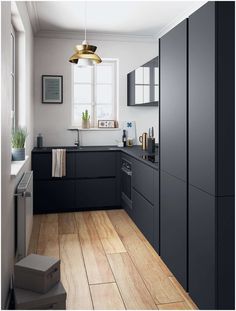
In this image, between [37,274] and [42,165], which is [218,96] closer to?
[37,274]

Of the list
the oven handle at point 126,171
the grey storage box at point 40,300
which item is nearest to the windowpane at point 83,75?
the oven handle at point 126,171

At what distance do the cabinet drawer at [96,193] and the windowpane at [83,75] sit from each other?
5.54ft

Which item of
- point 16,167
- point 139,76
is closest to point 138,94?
point 139,76

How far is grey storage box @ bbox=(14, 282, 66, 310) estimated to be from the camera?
2.12m

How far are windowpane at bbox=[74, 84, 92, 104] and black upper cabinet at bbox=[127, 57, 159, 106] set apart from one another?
632 mm

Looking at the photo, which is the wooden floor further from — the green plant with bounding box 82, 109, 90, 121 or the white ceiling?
the white ceiling

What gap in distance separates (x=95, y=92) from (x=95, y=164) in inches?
53.4

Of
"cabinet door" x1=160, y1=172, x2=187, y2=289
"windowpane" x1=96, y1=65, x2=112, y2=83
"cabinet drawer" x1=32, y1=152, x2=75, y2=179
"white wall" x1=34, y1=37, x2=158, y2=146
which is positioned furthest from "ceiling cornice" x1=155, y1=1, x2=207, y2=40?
"cabinet drawer" x1=32, y1=152, x2=75, y2=179

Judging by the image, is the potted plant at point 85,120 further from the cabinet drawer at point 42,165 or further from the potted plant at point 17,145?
the potted plant at point 17,145

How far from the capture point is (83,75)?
5625 millimetres

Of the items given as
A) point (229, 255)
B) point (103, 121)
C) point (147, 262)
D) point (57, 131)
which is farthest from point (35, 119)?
point (229, 255)

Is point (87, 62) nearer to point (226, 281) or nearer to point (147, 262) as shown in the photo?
point (147, 262)

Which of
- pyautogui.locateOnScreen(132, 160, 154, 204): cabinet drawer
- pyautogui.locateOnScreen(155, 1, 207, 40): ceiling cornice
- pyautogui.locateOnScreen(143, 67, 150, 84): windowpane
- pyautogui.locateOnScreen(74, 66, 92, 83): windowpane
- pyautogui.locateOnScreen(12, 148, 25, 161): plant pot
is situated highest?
pyautogui.locateOnScreen(155, 1, 207, 40): ceiling cornice

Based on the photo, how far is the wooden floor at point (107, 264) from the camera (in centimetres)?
249
